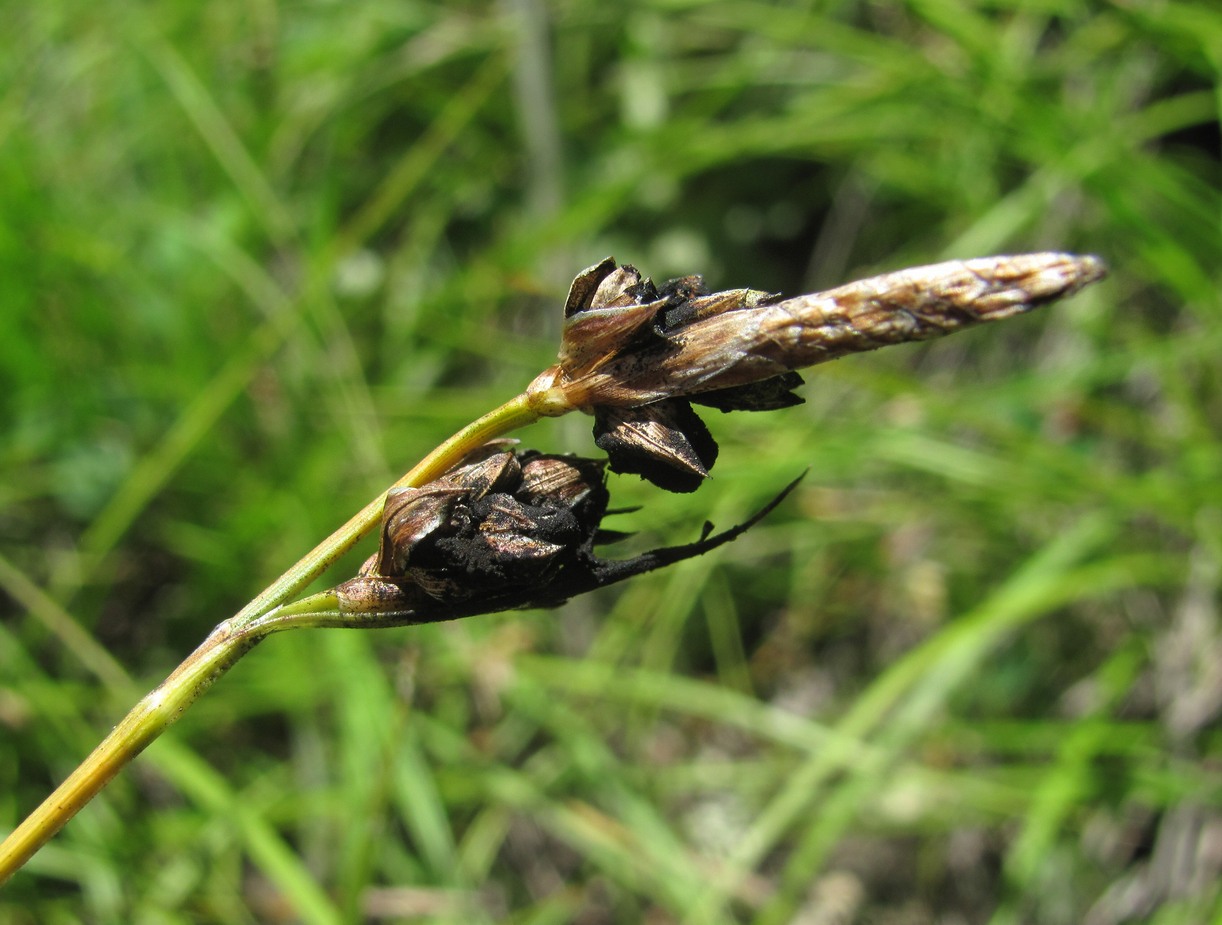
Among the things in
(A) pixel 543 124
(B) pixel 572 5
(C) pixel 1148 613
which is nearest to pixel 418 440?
(A) pixel 543 124

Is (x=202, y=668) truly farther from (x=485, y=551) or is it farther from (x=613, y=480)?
(x=613, y=480)

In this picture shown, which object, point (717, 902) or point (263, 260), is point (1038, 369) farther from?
point (263, 260)

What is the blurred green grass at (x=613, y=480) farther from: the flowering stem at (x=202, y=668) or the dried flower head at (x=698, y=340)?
the dried flower head at (x=698, y=340)

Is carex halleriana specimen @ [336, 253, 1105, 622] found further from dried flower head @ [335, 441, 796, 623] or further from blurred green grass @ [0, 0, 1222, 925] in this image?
blurred green grass @ [0, 0, 1222, 925]

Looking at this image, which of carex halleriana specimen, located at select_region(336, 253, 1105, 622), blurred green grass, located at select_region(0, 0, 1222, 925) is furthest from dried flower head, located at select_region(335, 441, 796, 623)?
blurred green grass, located at select_region(0, 0, 1222, 925)

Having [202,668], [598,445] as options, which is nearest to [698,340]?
[598,445]

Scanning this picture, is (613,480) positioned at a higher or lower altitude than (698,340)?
lower
